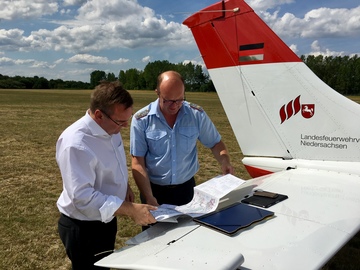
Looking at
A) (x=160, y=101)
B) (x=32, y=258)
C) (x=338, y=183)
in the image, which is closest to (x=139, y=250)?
(x=160, y=101)

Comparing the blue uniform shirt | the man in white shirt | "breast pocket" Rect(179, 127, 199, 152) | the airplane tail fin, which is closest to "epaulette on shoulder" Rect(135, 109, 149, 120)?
the blue uniform shirt

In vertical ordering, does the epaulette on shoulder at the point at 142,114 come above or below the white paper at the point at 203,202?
above

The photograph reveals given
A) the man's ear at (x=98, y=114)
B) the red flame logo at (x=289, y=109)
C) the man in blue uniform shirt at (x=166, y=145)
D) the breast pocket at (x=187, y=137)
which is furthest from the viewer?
the red flame logo at (x=289, y=109)

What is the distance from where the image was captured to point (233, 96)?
340 cm

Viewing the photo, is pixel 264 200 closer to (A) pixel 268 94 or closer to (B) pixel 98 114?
(B) pixel 98 114

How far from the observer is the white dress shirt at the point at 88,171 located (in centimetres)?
165

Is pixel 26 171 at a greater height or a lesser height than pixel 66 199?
lesser

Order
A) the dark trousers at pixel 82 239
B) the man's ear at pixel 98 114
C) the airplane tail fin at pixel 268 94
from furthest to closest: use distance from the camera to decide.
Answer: the airplane tail fin at pixel 268 94 → the dark trousers at pixel 82 239 → the man's ear at pixel 98 114

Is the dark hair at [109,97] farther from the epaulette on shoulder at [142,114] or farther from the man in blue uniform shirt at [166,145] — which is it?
the epaulette on shoulder at [142,114]

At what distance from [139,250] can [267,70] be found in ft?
7.59

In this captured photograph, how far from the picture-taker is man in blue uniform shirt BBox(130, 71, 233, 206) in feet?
7.99

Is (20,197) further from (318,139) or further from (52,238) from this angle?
(318,139)

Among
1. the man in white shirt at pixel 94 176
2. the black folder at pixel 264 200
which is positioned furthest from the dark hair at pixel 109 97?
the black folder at pixel 264 200

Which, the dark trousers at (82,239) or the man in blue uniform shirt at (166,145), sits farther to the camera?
the man in blue uniform shirt at (166,145)
